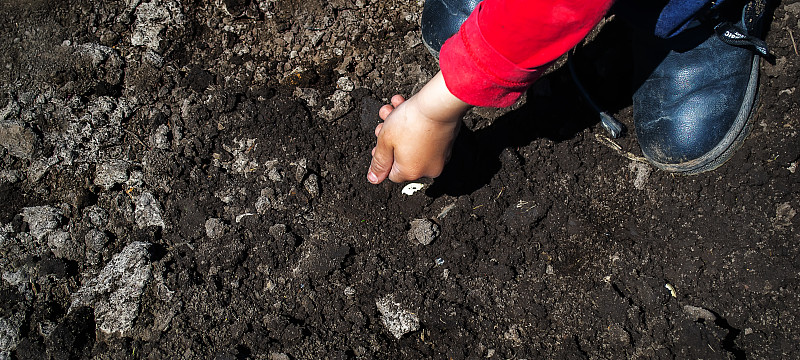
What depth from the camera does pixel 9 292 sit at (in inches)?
63.1

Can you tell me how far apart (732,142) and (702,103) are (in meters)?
0.16

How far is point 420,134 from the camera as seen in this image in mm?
1330

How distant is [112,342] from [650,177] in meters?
1.83

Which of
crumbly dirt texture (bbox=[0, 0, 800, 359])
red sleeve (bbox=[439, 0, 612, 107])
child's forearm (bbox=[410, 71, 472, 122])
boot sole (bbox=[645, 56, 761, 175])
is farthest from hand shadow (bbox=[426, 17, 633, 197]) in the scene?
red sleeve (bbox=[439, 0, 612, 107])

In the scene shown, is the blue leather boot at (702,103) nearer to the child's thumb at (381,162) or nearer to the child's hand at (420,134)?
the child's hand at (420,134)

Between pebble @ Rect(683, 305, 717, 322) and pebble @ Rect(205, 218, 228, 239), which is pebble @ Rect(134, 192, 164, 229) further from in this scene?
pebble @ Rect(683, 305, 717, 322)

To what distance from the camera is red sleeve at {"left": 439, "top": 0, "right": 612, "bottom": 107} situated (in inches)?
37.3

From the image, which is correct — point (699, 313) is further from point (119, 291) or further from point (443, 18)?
point (119, 291)

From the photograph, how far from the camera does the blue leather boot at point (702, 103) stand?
1701 millimetres

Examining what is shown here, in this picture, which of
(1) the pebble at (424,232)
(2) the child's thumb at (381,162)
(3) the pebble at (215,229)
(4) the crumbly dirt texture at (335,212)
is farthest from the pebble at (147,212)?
(1) the pebble at (424,232)

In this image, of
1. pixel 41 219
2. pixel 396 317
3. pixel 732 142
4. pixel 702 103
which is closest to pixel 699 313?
pixel 732 142

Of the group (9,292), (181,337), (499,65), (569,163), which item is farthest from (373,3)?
(9,292)

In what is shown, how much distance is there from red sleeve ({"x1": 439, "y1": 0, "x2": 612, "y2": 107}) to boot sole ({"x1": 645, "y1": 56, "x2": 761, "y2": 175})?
3.11 feet

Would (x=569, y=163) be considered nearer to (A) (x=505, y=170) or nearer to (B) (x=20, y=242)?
(A) (x=505, y=170)
